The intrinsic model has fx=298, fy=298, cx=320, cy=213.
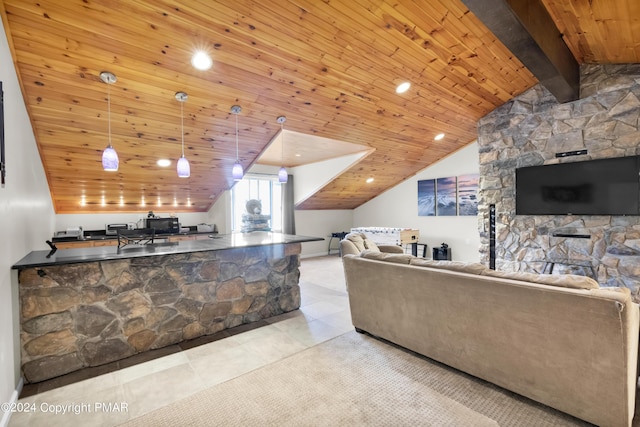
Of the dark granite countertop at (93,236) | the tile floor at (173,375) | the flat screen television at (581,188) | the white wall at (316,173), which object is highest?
the white wall at (316,173)

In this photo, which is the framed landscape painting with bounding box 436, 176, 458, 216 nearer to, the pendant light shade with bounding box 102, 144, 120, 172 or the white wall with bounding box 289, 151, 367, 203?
the white wall with bounding box 289, 151, 367, 203

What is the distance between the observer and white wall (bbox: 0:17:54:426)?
73.9 inches

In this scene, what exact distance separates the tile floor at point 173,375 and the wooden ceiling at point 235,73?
96.7 inches

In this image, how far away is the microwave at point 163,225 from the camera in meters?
4.69

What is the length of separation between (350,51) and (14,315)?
3.51m

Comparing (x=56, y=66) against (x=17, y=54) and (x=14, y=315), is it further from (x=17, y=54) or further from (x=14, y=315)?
(x=14, y=315)

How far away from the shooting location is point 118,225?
482cm

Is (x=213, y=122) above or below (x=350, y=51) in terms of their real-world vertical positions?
below

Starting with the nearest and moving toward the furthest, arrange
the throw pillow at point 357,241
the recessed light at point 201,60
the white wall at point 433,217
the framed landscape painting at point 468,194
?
1. the recessed light at point 201,60
2. the throw pillow at point 357,241
3. the framed landscape painting at point 468,194
4. the white wall at point 433,217

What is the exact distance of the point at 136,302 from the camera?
9.05 ft

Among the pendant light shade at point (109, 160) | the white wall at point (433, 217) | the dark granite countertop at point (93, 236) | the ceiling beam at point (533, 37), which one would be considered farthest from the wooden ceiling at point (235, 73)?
the white wall at point (433, 217)

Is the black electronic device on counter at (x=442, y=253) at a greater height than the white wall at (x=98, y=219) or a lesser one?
lesser

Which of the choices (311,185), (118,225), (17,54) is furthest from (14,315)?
(311,185)

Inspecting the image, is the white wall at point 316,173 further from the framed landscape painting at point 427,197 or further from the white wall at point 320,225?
the framed landscape painting at point 427,197
